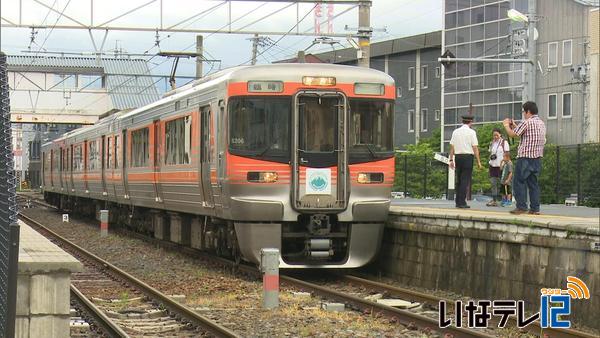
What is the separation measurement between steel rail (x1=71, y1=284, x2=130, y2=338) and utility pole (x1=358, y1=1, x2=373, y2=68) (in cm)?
1099

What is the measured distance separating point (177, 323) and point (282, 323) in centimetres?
110

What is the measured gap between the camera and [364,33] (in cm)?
2319

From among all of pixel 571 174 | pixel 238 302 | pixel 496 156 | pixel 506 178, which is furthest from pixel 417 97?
pixel 238 302

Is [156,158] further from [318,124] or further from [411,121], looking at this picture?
[411,121]

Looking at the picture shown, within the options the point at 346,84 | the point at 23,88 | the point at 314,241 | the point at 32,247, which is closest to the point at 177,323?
the point at 32,247

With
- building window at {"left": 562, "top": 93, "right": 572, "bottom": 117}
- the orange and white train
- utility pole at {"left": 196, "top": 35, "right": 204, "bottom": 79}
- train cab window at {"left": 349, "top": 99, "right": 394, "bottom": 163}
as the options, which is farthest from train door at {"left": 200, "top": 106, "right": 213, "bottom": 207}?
building window at {"left": 562, "top": 93, "right": 572, "bottom": 117}

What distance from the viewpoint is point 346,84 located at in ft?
49.8

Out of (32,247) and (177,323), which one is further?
(177,323)

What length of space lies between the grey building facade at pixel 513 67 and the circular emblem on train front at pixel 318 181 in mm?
38046

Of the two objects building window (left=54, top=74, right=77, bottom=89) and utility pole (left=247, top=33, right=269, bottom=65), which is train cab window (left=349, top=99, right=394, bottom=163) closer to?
utility pole (left=247, top=33, right=269, bottom=65)

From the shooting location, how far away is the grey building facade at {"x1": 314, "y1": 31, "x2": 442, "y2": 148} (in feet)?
218

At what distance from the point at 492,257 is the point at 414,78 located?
56.4 metres

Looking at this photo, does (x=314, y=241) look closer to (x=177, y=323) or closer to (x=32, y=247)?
(x=177, y=323)

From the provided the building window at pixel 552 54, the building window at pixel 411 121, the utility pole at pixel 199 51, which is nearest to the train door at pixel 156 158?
the utility pole at pixel 199 51
